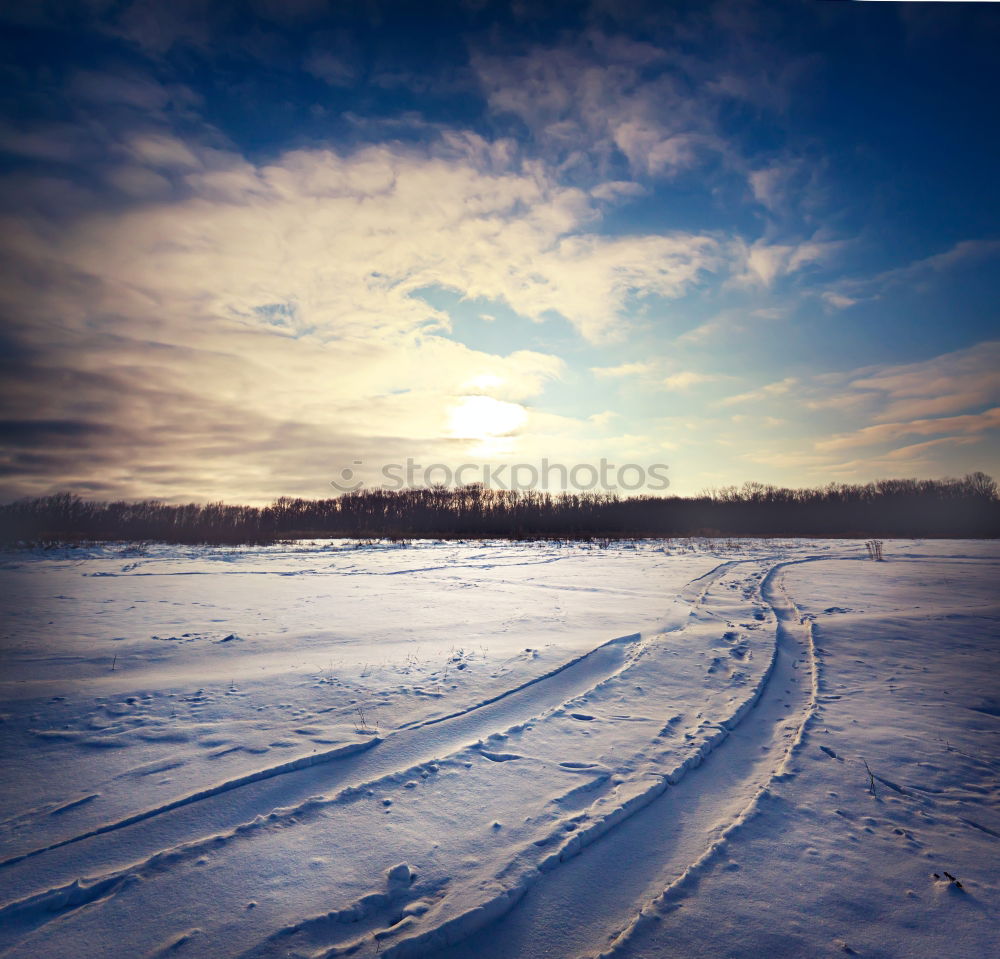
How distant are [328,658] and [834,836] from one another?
5.25 metres

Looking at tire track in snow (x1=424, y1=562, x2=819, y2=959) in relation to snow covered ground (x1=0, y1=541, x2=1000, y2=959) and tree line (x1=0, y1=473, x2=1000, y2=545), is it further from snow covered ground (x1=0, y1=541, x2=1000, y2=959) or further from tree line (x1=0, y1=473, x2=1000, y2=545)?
tree line (x1=0, y1=473, x2=1000, y2=545)

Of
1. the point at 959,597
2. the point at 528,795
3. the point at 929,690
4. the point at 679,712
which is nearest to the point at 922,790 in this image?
the point at 679,712

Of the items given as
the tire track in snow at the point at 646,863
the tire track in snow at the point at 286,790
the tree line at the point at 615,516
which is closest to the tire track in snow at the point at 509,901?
the tire track in snow at the point at 646,863

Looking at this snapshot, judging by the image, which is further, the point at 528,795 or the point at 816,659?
the point at 816,659

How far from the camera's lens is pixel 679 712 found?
443 cm

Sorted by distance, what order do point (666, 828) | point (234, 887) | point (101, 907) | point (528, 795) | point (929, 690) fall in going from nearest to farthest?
1. point (101, 907)
2. point (234, 887)
3. point (666, 828)
4. point (528, 795)
5. point (929, 690)

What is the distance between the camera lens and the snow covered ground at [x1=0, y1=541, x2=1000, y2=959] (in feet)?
7.11

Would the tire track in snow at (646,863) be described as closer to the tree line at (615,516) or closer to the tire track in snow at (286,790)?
the tire track in snow at (286,790)

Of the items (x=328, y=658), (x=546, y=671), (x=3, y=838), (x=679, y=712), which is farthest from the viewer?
(x=328, y=658)

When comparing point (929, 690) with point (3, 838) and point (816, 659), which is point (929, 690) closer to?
point (816, 659)

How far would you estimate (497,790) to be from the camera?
319 centimetres

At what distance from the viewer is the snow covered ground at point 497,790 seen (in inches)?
85.3

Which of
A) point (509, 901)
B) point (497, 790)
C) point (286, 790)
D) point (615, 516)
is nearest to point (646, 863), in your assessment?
point (509, 901)

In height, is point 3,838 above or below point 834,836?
above
